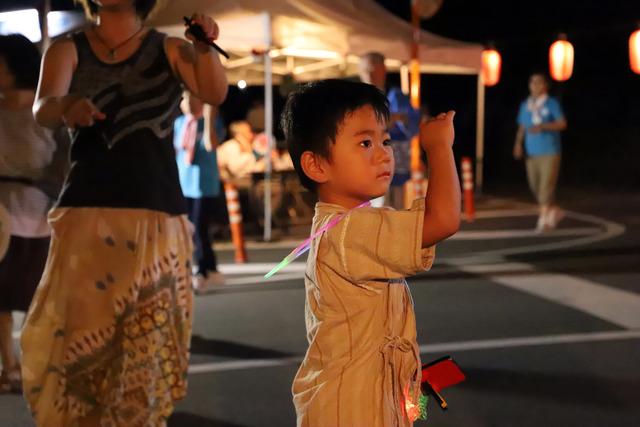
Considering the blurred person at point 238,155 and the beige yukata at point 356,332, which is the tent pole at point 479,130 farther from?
the beige yukata at point 356,332

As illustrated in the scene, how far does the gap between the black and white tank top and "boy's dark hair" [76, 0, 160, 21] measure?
116 millimetres

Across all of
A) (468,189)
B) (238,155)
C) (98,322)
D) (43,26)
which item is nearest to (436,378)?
(98,322)

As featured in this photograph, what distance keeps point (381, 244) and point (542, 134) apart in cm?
947

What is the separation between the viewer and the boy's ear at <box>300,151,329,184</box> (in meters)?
2.08

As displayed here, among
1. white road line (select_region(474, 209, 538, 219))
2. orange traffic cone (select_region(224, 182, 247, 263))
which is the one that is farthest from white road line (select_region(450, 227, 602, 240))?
orange traffic cone (select_region(224, 182, 247, 263))

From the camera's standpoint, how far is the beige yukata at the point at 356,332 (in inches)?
77.7

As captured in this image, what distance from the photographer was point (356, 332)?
2066mm

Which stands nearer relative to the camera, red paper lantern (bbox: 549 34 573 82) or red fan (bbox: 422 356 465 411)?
red fan (bbox: 422 356 465 411)

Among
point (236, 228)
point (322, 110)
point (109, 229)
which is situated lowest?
point (236, 228)

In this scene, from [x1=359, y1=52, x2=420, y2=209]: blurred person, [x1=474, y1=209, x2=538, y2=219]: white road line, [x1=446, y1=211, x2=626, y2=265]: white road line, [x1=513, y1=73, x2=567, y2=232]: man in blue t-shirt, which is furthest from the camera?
[x1=474, y1=209, x2=538, y2=219]: white road line

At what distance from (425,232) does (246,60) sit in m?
12.8

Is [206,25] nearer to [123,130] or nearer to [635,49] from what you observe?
[123,130]

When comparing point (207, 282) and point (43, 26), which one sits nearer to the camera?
point (43, 26)

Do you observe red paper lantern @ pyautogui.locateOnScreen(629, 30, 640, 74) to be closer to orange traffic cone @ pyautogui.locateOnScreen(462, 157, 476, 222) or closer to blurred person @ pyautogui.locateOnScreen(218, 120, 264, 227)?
orange traffic cone @ pyautogui.locateOnScreen(462, 157, 476, 222)
